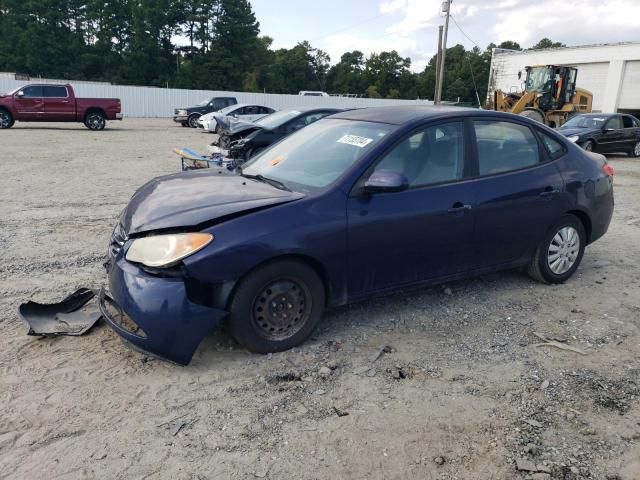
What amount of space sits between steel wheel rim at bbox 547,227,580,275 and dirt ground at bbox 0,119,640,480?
0.83 feet

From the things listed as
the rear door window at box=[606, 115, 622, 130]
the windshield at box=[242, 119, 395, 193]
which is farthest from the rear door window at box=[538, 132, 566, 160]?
the rear door window at box=[606, 115, 622, 130]

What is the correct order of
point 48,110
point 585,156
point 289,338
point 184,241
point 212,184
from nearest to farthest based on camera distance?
point 184,241
point 289,338
point 212,184
point 585,156
point 48,110

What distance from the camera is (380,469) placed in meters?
2.51

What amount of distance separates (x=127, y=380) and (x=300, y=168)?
1975 mm

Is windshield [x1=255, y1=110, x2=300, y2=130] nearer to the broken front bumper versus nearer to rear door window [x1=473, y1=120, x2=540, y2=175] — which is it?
rear door window [x1=473, y1=120, x2=540, y2=175]

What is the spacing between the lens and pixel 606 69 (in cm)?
3803

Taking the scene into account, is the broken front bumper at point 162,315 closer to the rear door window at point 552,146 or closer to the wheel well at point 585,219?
the rear door window at point 552,146

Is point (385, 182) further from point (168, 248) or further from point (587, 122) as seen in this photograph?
point (587, 122)

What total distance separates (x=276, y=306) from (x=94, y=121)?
20.8 m

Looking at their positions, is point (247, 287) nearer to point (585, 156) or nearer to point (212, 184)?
point (212, 184)

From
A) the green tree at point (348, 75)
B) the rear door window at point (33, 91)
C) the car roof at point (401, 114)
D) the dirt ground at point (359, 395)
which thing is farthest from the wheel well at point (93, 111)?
the green tree at point (348, 75)

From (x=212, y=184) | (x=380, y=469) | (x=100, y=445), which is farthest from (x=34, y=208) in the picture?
(x=380, y=469)

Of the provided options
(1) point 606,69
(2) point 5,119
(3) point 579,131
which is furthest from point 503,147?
(1) point 606,69

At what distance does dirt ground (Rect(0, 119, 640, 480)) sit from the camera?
2551 mm
